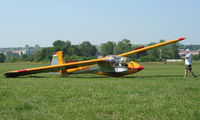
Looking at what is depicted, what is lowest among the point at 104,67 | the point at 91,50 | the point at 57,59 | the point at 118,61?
the point at 104,67

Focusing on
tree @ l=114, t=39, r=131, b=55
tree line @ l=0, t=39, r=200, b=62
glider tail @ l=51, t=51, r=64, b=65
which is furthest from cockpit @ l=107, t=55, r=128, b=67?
tree @ l=114, t=39, r=131, b=55

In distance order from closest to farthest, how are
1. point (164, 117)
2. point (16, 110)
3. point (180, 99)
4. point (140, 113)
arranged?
point (164, 117) → point (140, 113) → point (16, 110) → point (180, 99)

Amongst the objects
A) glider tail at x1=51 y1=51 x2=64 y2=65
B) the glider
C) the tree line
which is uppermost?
the tree line

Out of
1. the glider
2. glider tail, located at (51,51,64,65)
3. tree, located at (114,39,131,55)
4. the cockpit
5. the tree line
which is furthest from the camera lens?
tree, located at (114,39,131,55)

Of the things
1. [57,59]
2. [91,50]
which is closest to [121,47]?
[91,50]

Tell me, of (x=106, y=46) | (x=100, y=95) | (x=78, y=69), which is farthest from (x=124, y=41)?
(x=100, y=95)

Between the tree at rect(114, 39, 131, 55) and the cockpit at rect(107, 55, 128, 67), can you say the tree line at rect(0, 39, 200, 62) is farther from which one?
the cockpit at rect(107, 55, 128, 67)

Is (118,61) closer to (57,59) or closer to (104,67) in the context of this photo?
(104,67)

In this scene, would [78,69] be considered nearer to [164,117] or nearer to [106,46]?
[164,117]

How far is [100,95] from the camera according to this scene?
7562 mm

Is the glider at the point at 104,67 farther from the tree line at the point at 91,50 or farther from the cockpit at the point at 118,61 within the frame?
the tree line at the point at 91,50

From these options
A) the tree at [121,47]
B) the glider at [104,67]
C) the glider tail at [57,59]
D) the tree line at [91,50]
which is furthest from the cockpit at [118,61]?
the tree at [121,47]

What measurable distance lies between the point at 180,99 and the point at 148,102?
1.00 m

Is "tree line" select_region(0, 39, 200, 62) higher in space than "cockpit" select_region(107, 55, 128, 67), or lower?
Result: higher
